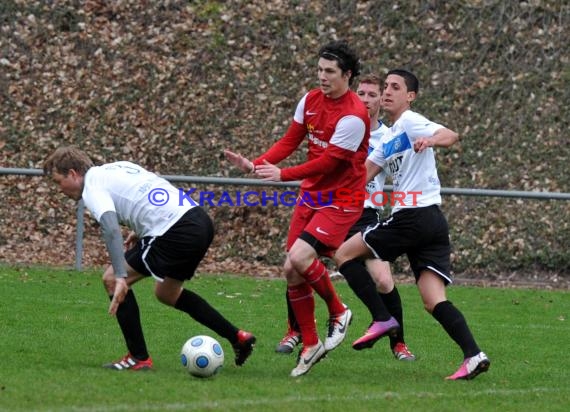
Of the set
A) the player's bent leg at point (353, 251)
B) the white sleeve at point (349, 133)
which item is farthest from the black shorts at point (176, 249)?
the player's bent leg at point (353, 251)

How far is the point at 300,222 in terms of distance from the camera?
840 cm

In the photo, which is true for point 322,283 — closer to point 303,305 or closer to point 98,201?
point 303,305

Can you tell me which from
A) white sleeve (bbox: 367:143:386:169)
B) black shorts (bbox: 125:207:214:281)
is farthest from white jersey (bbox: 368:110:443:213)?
black shorts (bbox: 125:207:214:281)

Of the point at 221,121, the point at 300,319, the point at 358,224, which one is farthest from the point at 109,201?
the point at 221,121

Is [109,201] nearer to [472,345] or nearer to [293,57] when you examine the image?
[472,345]

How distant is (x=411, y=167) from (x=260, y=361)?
1780 mm

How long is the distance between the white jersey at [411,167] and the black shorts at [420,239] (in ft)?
0.27

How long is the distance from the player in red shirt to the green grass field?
43 cm

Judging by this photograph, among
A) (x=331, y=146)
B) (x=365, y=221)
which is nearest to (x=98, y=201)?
(x=331, y=146)

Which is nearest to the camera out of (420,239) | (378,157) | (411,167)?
(420,239)

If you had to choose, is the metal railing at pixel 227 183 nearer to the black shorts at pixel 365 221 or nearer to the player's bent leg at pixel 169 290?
the black shorts at pixel 365 221

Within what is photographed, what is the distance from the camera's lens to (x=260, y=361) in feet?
26.6

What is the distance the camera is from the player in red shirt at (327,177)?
7613 mm

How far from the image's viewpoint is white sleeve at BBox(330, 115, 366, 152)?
300 inches
